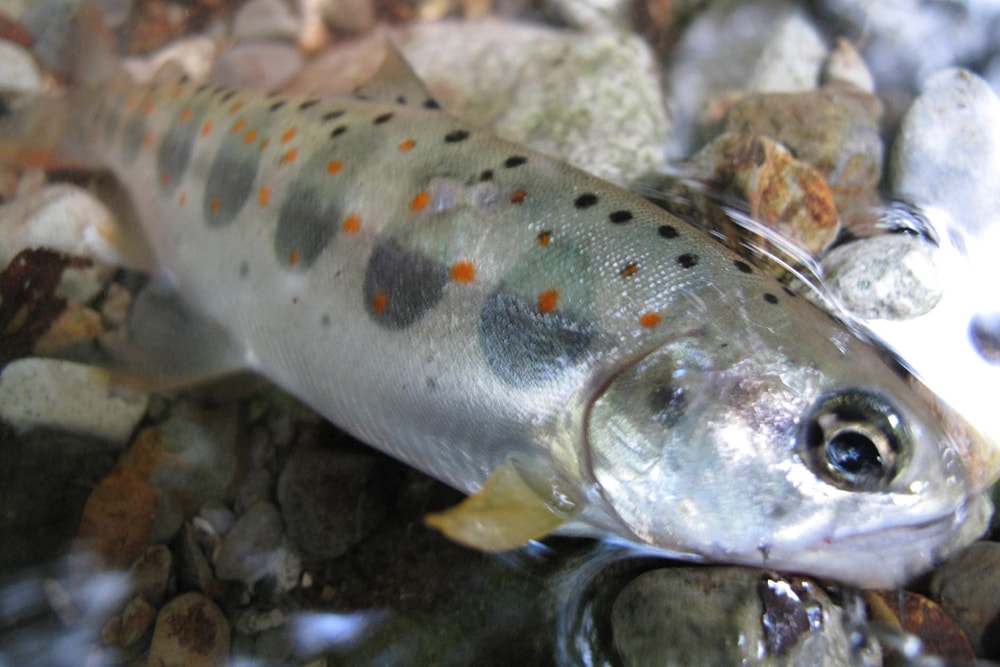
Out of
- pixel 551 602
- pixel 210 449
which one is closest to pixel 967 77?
A: pixel 551 602

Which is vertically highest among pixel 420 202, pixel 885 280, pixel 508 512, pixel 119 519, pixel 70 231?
pixel 420 202

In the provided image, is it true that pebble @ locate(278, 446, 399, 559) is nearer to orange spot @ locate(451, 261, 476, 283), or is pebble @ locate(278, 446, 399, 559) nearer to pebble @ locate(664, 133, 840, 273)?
orange spot @ locate(451, 261, 476, 283)

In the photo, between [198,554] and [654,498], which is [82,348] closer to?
[198,554]

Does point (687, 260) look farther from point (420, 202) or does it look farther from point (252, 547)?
point (252, 547)

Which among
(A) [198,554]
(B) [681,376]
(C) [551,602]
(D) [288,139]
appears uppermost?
(D) [288,139]

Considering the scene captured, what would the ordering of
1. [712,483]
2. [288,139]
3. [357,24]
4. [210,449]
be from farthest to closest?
[357,24]
[210,449]
[288,139]
[712,483]

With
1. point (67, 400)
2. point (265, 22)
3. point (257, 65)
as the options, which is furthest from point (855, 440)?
point (265, 22)
